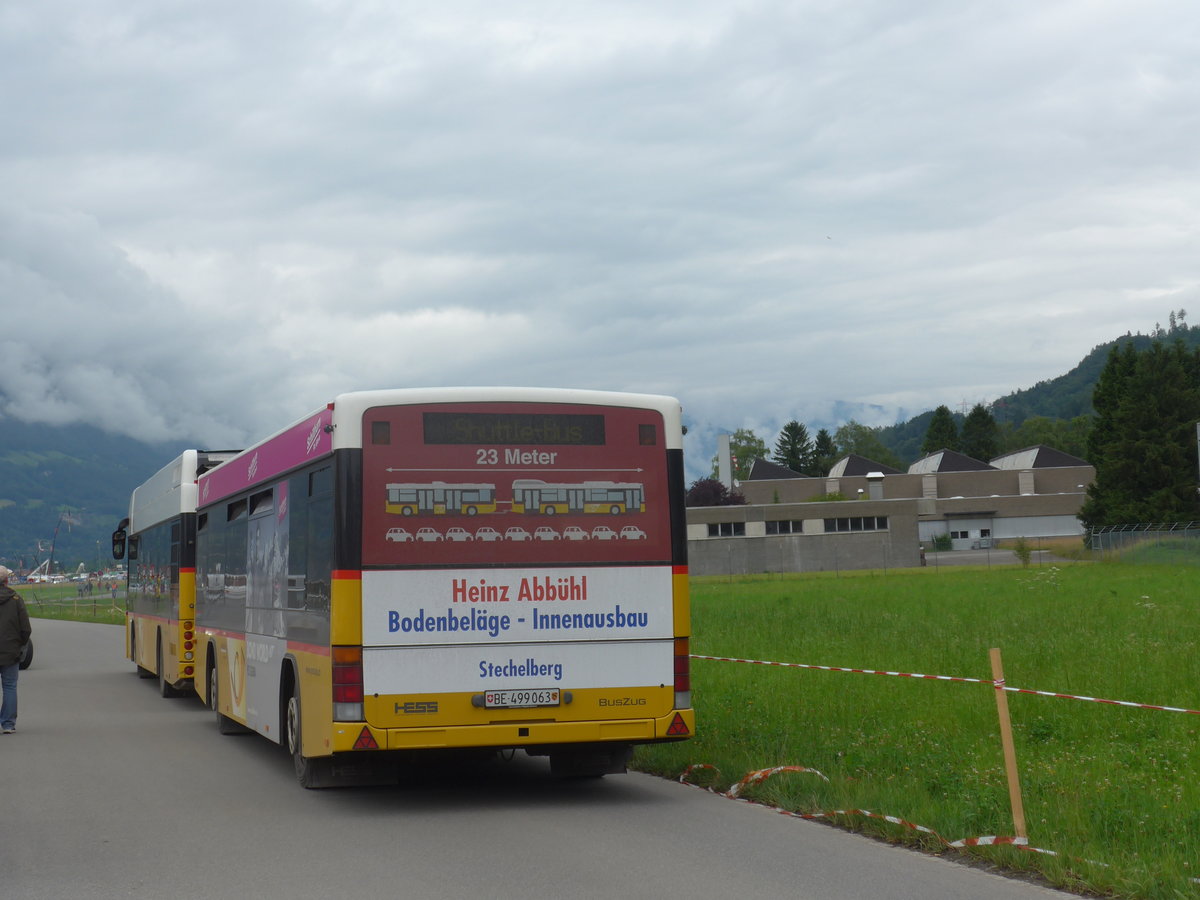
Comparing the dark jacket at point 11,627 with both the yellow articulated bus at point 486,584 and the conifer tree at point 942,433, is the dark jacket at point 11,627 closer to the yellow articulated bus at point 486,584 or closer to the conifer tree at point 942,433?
the yellow articulated bus at point 486,584

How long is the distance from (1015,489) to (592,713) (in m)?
128

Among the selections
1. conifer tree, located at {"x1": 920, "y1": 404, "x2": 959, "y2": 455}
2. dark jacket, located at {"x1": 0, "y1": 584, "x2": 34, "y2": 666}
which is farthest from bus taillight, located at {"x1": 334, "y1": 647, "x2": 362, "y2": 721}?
conifer tree, located at {"x1": 920, "y1": 404, "x2": 959, "y2": 455}

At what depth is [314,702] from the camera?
10.8 meters

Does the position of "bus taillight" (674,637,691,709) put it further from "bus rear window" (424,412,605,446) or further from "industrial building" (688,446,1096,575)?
"industrial building" (688,446,1096,575)

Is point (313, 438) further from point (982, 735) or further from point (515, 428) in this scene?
point (982, 735)

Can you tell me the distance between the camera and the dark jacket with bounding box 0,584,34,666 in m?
16.5

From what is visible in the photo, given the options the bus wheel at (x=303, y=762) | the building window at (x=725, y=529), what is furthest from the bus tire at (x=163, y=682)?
the building window at (x=725, y=529)

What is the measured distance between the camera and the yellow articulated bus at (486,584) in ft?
33.6

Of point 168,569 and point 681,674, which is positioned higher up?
point 168,569

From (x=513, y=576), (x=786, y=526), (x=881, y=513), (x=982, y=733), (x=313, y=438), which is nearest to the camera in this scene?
(x=513, y=576)

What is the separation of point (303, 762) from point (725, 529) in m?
85.8

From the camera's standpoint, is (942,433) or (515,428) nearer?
(515,428)

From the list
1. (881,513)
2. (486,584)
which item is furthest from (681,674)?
(881,513)

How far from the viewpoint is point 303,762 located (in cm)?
1163
